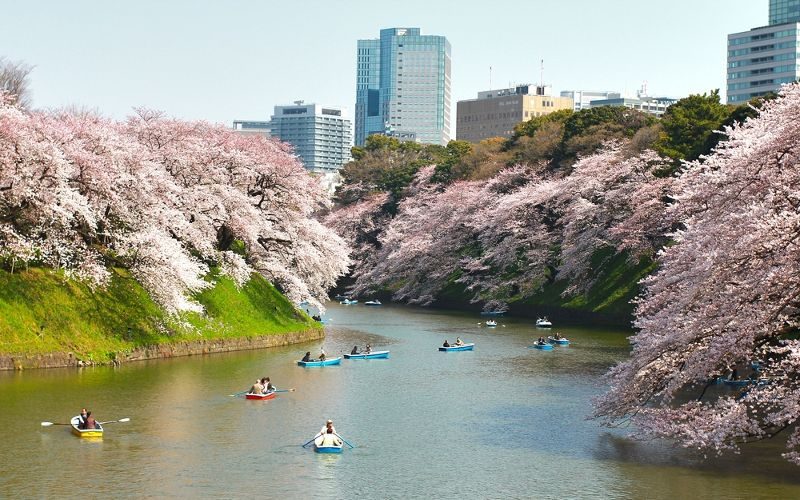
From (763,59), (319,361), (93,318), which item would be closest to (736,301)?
(319,361)

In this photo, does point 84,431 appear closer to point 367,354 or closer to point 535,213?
point 367,354

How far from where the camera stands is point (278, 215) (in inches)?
2798

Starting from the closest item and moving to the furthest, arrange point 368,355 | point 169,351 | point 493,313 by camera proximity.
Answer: point 169,351
point 368,355
point 493,313

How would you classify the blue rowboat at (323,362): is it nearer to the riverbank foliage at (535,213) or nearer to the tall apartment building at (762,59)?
the riverbank foliage at (535,213)

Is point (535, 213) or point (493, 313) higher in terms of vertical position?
point (535, 213)

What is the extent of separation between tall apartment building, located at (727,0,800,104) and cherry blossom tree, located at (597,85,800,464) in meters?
165

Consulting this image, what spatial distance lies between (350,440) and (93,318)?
20229 millimetres

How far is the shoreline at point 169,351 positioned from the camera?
45875 millimetres

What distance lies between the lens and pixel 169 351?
5412 cm

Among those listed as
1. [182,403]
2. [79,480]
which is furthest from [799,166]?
[182,403]

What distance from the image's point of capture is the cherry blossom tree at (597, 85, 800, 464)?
28.6m

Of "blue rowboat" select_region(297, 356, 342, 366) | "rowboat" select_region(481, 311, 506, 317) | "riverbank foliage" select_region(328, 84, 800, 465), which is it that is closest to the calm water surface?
"blue rowboat" select_region(297, 356, 342, 366)

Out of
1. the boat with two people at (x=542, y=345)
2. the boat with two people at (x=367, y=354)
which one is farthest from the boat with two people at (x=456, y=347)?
the boat with two people at (x=367, y=354)

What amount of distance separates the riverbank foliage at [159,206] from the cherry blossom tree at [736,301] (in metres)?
27.1
